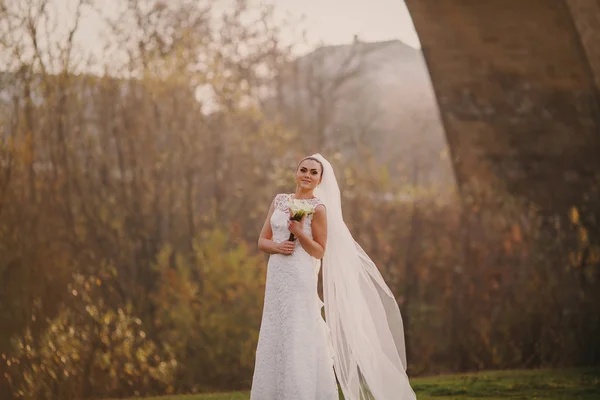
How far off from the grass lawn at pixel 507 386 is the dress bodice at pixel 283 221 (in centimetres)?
218

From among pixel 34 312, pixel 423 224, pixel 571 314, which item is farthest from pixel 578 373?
pixel 34 312

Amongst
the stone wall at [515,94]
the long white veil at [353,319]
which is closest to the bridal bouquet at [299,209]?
the long white veil at [353,319]

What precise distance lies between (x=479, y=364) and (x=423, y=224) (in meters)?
1.37

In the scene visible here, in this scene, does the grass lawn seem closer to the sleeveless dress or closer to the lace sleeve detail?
the sleeveless dress

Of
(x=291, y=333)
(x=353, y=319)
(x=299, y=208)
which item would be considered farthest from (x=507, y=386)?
(x=299, y=208)

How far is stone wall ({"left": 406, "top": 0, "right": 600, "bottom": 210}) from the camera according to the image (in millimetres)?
6859

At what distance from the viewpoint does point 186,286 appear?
7.05m

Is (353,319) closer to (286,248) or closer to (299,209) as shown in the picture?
(286,248)

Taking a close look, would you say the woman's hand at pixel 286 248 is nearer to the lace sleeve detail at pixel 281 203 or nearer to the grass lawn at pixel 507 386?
the lace sleeve detail at pixel 281 203

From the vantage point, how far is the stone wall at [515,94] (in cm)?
686

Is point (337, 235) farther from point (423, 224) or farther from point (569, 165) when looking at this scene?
point (569, 165)

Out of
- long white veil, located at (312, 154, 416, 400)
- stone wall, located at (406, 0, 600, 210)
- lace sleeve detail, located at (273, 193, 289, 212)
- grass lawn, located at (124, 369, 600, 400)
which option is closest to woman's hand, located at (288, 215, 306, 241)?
lace sleeve detail, located at (273, 193, 289, 212)

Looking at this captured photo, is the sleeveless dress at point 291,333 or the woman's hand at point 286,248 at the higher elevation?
the woman's hand at point 286,248

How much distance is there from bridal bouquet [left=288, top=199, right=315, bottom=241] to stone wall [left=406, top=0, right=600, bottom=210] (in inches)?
139
